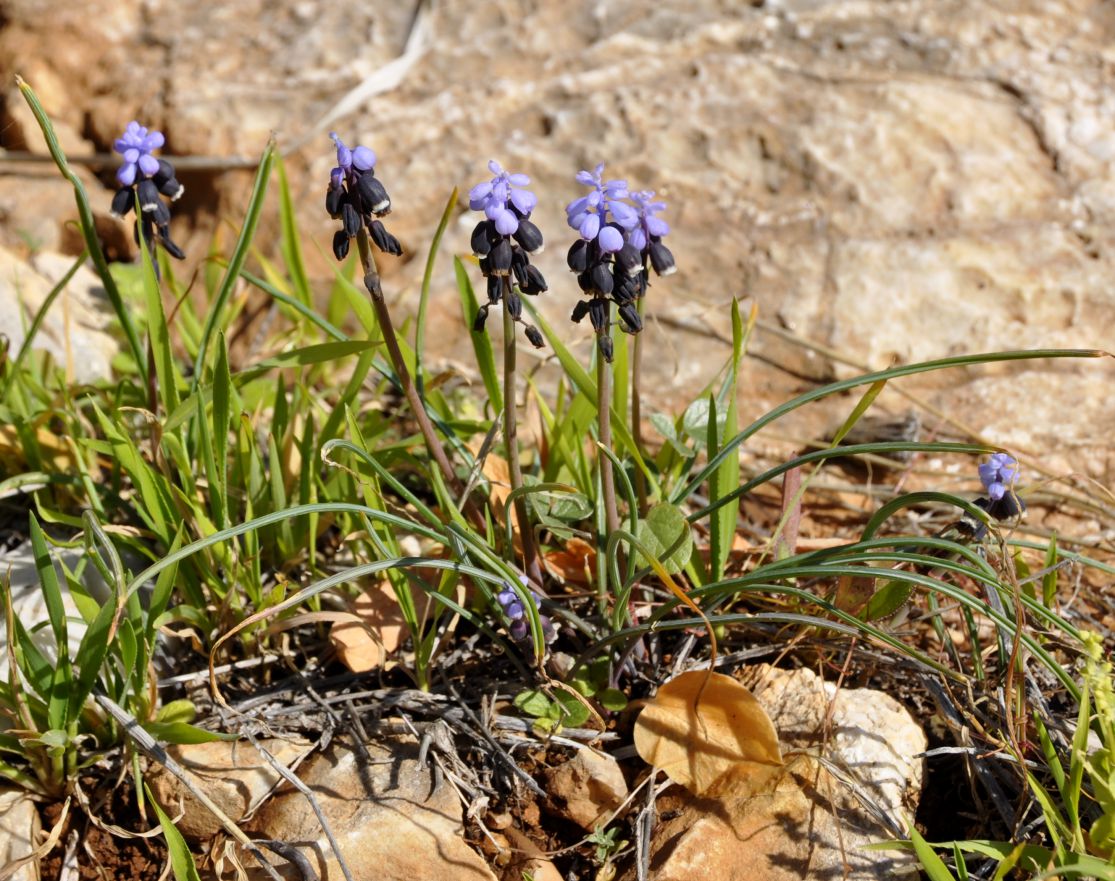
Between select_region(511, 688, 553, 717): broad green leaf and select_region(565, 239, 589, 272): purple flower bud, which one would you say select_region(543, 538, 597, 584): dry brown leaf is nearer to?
select_region(511, 688, 553, 717): broad green leaf

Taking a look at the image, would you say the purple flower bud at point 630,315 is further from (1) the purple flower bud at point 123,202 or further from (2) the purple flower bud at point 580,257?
(1) the purple flower bud at point 123,202

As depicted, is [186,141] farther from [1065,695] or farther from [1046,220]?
[1065,695]

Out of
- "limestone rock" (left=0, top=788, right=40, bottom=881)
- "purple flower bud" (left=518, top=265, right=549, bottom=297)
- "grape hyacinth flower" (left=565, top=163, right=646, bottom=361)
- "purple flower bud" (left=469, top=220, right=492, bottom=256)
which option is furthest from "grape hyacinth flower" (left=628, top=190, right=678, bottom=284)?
"limestone rock" (left=0, top=788, right=40, bottom=881)

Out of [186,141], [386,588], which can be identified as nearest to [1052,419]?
[386,588]

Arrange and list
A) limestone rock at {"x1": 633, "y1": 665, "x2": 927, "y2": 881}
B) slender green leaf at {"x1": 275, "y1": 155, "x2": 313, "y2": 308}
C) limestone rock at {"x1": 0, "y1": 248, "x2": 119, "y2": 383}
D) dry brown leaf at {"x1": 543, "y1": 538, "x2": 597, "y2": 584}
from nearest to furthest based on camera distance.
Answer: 1. limestone rock at {"x1": 633, "y1": 665, "x2": 927, "y2": 881}
2. dry brown leaf at {"x1": 543, "y1": 538, "x2": 597, "y2": 584}
3. slender green leaf at {"x1": 275, "y1": 155, "x2": 313, "y2": 308}
4. limestone rock at {"x1": 0, "y1": 248, "x2": 119, "y2": 383}

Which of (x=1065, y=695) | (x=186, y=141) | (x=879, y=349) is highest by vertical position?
(x=186, y=141)

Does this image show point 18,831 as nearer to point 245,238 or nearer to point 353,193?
point 245,238
